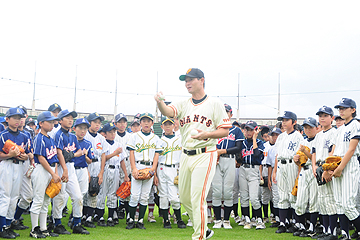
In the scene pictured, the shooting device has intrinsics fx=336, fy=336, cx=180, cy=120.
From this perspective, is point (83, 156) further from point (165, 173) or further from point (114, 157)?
point (165, 173)

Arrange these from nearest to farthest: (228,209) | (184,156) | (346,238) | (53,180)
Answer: (184,156) → (346,238) → (53,180) → (228,209)

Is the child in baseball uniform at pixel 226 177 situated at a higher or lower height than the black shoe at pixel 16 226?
higher

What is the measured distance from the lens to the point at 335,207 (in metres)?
5.48

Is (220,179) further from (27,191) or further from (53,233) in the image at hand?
(27,191)

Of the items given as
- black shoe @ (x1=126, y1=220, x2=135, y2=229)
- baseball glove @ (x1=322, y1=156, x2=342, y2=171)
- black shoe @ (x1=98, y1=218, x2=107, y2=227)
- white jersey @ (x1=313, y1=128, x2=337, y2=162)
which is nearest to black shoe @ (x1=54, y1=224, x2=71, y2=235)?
black shoe @ (x1=98, y1=218, x2=107, y2=227)

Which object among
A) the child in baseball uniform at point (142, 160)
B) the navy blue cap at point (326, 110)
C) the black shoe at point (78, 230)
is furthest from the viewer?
the child in baseball uniform at point (142, 160)

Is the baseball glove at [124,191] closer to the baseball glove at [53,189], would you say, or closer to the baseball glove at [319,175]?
the baseball glove at [53,189]

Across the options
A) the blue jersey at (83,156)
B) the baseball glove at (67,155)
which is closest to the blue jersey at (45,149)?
the baseball glove at (67,155)

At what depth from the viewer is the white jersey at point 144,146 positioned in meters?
6.98

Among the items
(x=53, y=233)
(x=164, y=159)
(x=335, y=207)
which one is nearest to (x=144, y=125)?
(x=164, y=159)

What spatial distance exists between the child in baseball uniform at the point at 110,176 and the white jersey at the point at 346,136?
4.19 m

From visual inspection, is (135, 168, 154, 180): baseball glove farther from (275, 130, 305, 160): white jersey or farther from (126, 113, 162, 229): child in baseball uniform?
(275, 130, 305, 160): white jersey

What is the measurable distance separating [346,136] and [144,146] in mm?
3793

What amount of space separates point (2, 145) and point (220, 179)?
13.5ft
